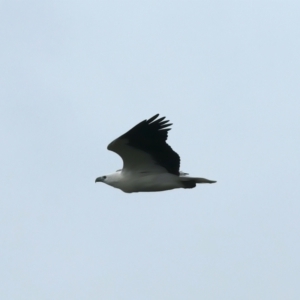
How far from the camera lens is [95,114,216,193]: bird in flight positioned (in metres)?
15.7

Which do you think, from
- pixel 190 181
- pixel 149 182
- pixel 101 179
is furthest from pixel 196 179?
pixel 101 179

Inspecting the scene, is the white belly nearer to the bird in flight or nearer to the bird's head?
the bird in flight

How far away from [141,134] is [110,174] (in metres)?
1.75

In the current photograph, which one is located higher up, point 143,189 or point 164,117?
point 164,117

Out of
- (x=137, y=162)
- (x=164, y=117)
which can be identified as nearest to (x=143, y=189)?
(x=137, y=162)

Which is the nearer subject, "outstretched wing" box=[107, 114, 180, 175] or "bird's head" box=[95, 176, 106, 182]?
"outstretched wing" box=[107, 114, 180, 175]

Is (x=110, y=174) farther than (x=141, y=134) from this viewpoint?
Yes

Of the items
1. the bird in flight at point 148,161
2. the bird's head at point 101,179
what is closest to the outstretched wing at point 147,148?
the bird in flight at point 148,161

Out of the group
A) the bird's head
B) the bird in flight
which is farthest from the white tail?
the bird's head

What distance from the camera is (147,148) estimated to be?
15984mm

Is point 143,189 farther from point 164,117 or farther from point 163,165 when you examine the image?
point 164,117

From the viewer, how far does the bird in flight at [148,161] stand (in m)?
15.7

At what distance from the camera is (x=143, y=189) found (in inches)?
651

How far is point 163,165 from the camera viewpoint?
53.5 feet
